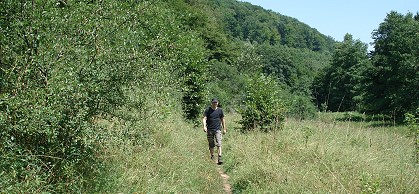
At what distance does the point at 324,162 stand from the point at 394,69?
34.7 meters

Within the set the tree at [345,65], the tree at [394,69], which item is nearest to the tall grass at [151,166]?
the tree at [394,69]

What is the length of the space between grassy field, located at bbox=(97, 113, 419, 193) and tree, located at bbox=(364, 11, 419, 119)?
1042 inches

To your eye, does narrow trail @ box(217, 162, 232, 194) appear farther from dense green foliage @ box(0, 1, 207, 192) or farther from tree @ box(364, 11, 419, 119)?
tree @ box(364, 11, 419, 119)

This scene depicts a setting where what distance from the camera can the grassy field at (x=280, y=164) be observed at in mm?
6547

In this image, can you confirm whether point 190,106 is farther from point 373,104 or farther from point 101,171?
point 373,104

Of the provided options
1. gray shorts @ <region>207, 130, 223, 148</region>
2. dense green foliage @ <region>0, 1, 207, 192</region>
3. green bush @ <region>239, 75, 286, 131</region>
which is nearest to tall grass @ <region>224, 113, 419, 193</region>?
gray shorts @ <region>207, 130, 223, 148</region>

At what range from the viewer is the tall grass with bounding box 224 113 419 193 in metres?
6.53

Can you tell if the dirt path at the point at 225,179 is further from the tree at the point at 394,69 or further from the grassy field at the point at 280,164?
the tree at the point at 394,69

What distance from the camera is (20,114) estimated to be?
4848mm

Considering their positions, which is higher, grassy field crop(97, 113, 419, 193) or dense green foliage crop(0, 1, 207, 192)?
dense green foliage crop(0, 1, 207, 192)

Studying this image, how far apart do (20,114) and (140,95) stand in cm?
223

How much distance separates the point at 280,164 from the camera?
327 inches

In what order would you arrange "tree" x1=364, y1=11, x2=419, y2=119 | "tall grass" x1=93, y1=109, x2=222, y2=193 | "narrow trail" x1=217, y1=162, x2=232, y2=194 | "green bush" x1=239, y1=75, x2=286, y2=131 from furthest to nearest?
"tree" x1=364, y1=11, x2=419, y2=119 → "green bush" x1=239, y1=75, x2=286, y2=131 → "narrow trail" x1=217, y1=162, x2=232, y2=194 → "tall grass" x1=93, y1=109, x2=222, y2=193

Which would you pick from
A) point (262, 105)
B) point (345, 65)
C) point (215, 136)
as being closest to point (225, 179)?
point (215, 136)
